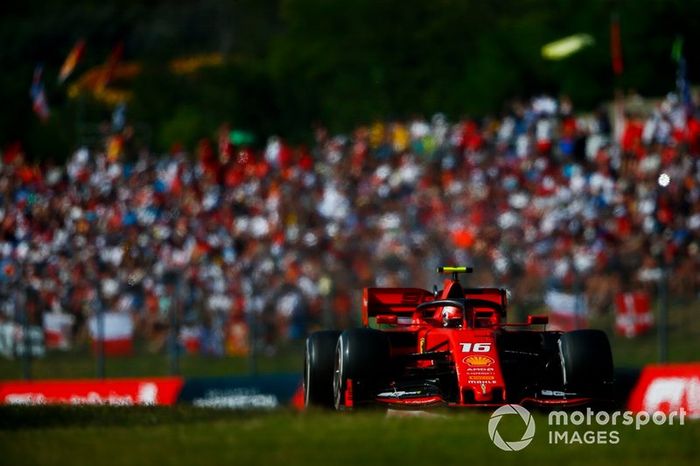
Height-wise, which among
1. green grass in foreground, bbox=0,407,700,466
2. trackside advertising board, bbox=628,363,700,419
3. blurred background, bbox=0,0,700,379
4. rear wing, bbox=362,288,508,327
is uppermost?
blurred background, bbox=0,0,700,379

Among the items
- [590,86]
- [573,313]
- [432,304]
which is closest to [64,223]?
[573,313]

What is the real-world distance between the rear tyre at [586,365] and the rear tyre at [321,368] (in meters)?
2.01

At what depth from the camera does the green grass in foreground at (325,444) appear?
28.8 feet

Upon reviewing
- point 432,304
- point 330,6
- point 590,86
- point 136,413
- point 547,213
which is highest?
point 330,6

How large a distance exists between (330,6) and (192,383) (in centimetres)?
5362

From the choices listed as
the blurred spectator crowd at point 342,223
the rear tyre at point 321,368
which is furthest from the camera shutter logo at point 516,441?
the blurred spectator crowd at point 342,223

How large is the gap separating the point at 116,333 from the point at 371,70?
129ft

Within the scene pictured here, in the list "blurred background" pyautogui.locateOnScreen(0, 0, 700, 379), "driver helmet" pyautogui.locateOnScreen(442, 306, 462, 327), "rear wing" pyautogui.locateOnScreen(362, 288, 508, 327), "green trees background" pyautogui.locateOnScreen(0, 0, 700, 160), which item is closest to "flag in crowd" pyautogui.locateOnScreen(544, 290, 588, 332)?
"blurred background" pyautogui.locateOnScreen(0, 0, 700, 379)

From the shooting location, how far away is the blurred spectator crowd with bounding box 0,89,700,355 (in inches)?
849

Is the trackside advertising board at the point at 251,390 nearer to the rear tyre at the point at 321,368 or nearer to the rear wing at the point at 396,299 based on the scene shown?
the rear wing at the point at 396,299

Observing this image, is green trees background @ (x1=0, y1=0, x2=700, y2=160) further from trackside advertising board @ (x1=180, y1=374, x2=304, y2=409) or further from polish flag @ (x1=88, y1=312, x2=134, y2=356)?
trackside advertising board @ (x1=180, y1=374, x2=304, y2=409)

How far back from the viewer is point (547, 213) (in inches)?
937

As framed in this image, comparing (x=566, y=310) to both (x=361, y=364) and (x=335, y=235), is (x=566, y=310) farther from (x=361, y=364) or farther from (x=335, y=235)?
(x=361, y=364)

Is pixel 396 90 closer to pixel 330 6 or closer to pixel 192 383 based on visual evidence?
pixel 330 6
